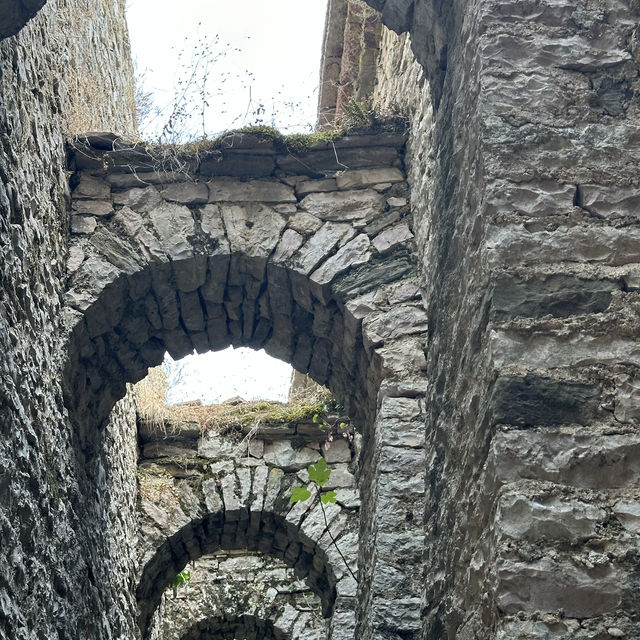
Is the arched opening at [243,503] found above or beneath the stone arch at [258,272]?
beneath

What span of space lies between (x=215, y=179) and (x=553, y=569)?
3.49 meters

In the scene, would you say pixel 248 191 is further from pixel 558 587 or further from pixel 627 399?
pixel 558 587

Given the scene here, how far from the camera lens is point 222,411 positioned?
645 cm

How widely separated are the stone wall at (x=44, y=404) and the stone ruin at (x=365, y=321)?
0.07 ft

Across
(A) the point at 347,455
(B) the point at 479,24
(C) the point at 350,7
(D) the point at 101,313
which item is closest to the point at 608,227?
(B) the point at 479,24

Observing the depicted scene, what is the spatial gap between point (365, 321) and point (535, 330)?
228 centimetres

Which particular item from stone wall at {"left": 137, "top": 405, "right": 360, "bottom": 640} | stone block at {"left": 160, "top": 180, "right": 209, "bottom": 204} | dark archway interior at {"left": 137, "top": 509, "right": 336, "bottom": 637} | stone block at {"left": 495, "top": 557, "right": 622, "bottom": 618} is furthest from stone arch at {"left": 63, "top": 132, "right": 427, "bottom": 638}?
stone block at {"left": 495, "top": 557, "right": 622, "bottom": 618}

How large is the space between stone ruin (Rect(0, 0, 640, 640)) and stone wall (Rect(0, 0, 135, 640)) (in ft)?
0.07

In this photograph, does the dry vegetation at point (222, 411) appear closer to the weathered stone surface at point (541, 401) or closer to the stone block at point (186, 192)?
the stone block at point (186, 192)

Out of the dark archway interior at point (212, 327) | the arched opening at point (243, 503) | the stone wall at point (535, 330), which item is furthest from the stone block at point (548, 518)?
the arched opening at point (243, 503)

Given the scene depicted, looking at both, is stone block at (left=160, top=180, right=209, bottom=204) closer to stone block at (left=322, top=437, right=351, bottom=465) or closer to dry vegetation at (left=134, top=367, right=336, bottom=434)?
dry vegetation at (left=134, top=367, right=336, bottom=434)

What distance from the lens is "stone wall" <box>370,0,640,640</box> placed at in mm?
1614

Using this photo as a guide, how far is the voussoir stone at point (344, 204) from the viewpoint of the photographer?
4.56 metres

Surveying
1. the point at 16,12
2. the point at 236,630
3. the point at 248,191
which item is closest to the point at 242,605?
the point at 236,630
